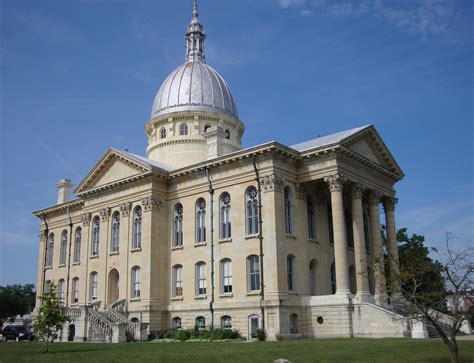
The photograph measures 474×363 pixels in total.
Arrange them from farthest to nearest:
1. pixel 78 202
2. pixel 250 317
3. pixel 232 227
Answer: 1. pixel 78 202
2. pixel 232 227
3. pixel 250 317

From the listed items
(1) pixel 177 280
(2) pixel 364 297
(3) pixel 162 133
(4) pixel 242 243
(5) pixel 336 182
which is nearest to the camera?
(2) pixel 364 297

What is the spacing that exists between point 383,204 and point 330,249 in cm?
735

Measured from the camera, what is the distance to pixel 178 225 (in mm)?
44375

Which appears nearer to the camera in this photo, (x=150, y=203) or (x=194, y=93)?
(x=150, y=203)

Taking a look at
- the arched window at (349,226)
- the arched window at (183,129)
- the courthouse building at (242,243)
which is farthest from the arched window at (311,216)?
the arched window at (183,129)

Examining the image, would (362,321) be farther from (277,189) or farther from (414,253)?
(414,253)

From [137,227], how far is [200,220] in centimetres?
615

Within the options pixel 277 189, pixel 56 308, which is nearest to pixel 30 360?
pixel 56 308

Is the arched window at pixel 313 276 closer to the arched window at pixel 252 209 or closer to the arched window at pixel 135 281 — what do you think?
the arched window at pixel 252 209

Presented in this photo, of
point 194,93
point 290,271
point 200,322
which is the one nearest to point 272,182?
point 290,271

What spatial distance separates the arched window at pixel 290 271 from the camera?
123 ft

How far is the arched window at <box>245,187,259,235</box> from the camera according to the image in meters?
38.8

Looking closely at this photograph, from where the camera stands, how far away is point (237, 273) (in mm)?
38719

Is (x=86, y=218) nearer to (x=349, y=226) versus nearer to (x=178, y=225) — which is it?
(x=178, y=225)
